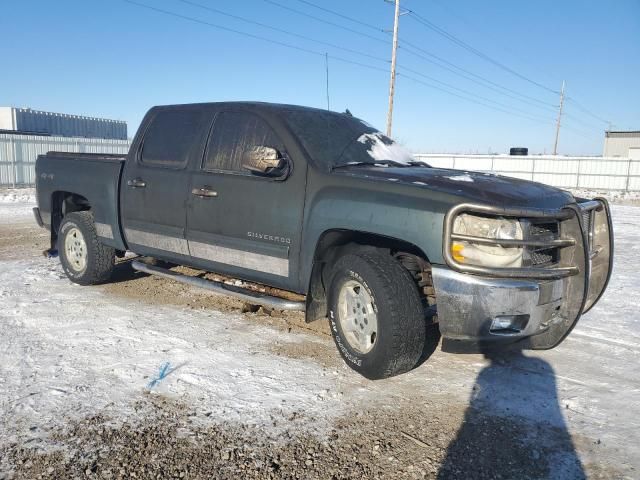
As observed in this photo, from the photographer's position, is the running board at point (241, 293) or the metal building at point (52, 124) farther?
the metal building at point (52, 124)

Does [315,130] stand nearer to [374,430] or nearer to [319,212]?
[319,212]

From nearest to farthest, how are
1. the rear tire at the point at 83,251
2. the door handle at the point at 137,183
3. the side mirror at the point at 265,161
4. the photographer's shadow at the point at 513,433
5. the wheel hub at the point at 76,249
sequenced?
the photographer's shadow at the point at 513,433 < the side mirror at the point at 265,161 < the door handle at the point at 137,183 < the rear tire at the point at 83,251 < the wheel hub at the point at 76,249

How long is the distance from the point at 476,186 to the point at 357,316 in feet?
3.87

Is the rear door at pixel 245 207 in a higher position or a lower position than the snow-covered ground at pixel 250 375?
higher

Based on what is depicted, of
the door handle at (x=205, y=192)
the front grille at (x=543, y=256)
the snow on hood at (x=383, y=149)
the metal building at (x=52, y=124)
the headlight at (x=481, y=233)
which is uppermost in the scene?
the metal building at (x=52, y=124)

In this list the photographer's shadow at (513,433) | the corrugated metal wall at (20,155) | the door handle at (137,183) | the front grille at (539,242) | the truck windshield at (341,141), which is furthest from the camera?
the corrugated metal wall at (20,155)

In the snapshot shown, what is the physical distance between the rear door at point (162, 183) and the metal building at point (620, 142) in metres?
55.5

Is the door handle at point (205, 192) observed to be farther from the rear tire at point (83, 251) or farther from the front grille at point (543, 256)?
the front grille at point (543, 256)

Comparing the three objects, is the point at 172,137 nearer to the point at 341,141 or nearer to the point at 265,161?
the point at 265,161

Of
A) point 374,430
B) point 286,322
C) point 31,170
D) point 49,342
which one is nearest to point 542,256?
point 374,430

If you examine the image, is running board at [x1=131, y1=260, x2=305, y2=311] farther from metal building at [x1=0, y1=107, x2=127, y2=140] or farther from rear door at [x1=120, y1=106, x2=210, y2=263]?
metal building at [x1=0, y1=107, x2=127, y2=140]

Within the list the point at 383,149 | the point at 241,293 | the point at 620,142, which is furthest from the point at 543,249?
the point at 620,142

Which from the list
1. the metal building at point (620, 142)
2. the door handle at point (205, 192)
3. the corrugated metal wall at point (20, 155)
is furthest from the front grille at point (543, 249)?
the metal building at point (620, 142)

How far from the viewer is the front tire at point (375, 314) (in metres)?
3.34
